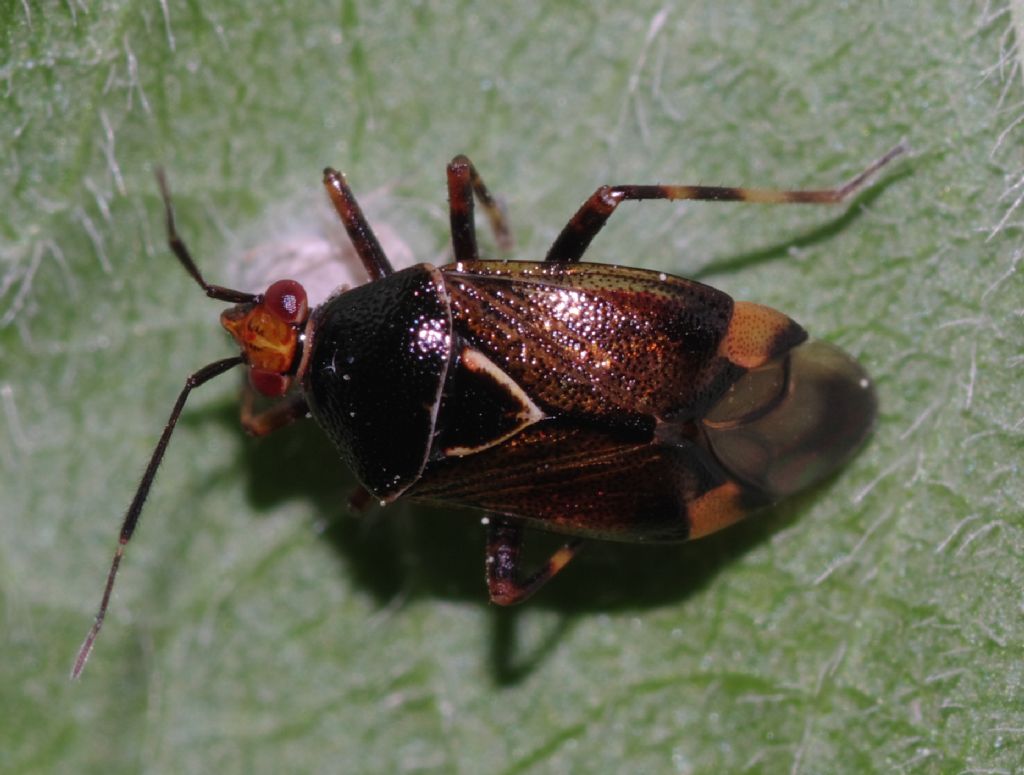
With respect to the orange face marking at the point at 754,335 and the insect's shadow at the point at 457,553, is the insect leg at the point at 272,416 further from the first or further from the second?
the orange face marking at the point at 754,335

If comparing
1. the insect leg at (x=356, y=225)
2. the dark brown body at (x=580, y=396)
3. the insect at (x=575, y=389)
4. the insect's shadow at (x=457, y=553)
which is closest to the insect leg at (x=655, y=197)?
the insect at (x=575, y=389)

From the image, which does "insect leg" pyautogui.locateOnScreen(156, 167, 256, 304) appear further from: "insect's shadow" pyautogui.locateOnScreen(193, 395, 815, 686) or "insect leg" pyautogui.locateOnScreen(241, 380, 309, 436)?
"insect's shadow" pyautogui.locateOnScreen(193, 395, 815, 686)

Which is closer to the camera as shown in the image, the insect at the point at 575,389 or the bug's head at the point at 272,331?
the insect at the point at 575,389

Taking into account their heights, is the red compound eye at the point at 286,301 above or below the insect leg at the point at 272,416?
above

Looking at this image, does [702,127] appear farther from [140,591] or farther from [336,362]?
→ [140,591]

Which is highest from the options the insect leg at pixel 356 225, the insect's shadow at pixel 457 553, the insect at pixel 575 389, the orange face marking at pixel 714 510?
the insect leg at pixel 356 225

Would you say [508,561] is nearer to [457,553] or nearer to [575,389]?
[457,553]

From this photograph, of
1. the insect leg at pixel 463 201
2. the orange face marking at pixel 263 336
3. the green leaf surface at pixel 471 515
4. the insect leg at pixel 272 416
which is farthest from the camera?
the insect leg at pixel 272 416

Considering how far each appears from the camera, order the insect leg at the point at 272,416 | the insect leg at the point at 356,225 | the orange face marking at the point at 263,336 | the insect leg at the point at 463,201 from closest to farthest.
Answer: the orange face marking at the point at 263,336
the insect leg at the point at 463,201
the insect leg at the point at 356,225
the insect leg at the point at 272,416
